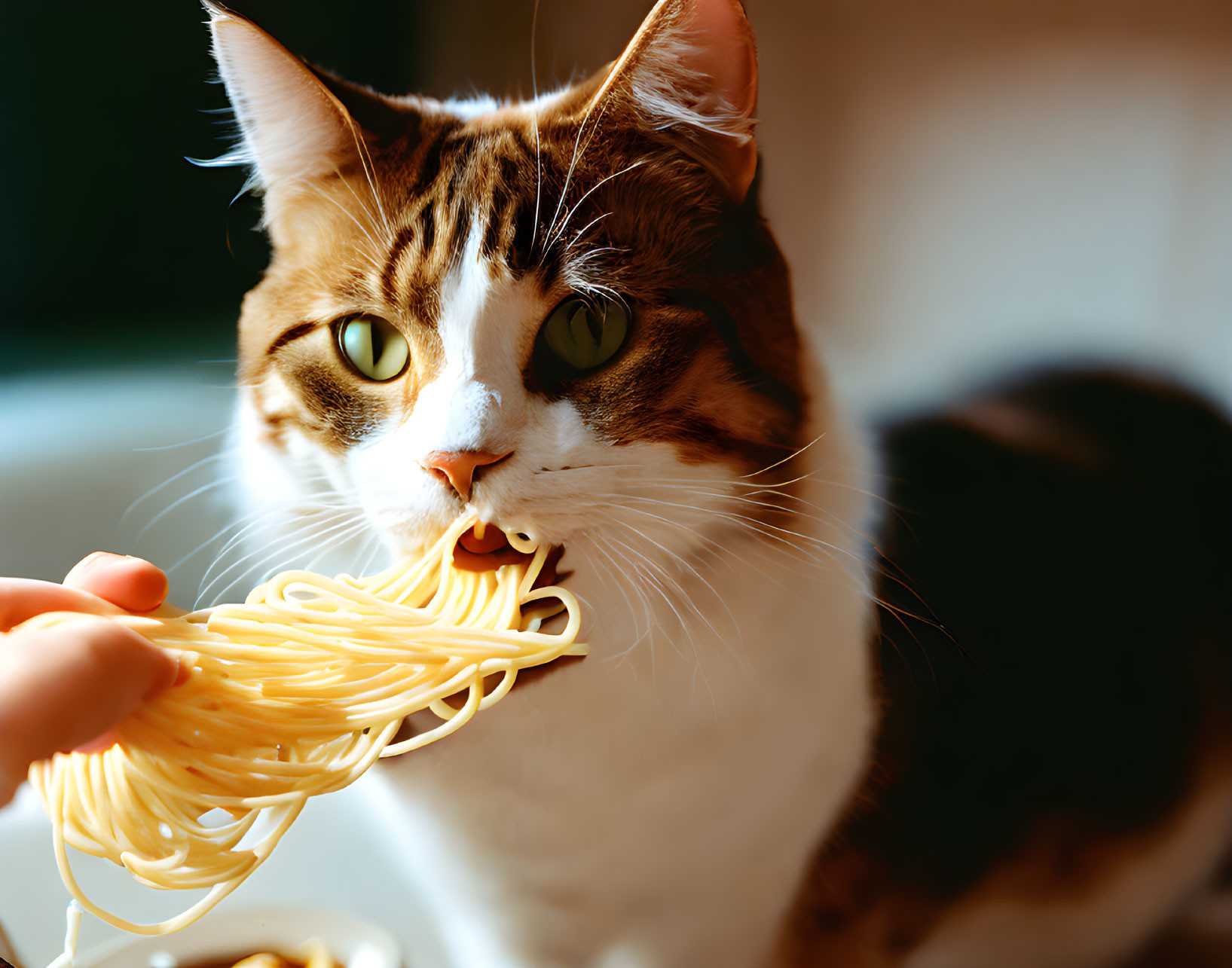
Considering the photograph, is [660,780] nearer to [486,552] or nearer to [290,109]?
[486,552]

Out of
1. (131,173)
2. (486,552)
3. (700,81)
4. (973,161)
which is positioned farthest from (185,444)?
(973,161)

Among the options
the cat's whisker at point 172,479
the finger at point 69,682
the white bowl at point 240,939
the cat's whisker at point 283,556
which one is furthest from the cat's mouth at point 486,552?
the white bowl at point 240,939

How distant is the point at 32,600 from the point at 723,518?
0.55 metres

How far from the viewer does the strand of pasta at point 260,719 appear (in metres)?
0.62

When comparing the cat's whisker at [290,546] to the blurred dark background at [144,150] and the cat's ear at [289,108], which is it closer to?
the blurred dark background at [144,150]

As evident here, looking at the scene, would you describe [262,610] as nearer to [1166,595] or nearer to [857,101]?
[857,101]

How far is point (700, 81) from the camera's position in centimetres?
71

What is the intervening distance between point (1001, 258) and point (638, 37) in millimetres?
351

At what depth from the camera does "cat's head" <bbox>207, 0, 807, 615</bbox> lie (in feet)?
2.32

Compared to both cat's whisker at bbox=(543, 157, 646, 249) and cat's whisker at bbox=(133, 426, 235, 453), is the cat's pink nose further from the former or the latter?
cat's whisker at bbox=(133, 426, 235, 453)

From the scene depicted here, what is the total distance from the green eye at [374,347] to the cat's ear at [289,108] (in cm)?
15

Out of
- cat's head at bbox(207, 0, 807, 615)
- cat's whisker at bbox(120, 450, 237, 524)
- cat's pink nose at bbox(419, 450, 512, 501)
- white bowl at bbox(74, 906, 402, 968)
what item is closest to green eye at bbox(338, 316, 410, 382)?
cat's head at bbox(207, 0, 807, 615)

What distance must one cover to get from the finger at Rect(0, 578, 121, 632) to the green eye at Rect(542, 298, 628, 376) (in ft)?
1.36

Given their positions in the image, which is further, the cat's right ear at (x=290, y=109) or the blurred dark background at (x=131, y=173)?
the blurred dark background at (x=131, y=173)
